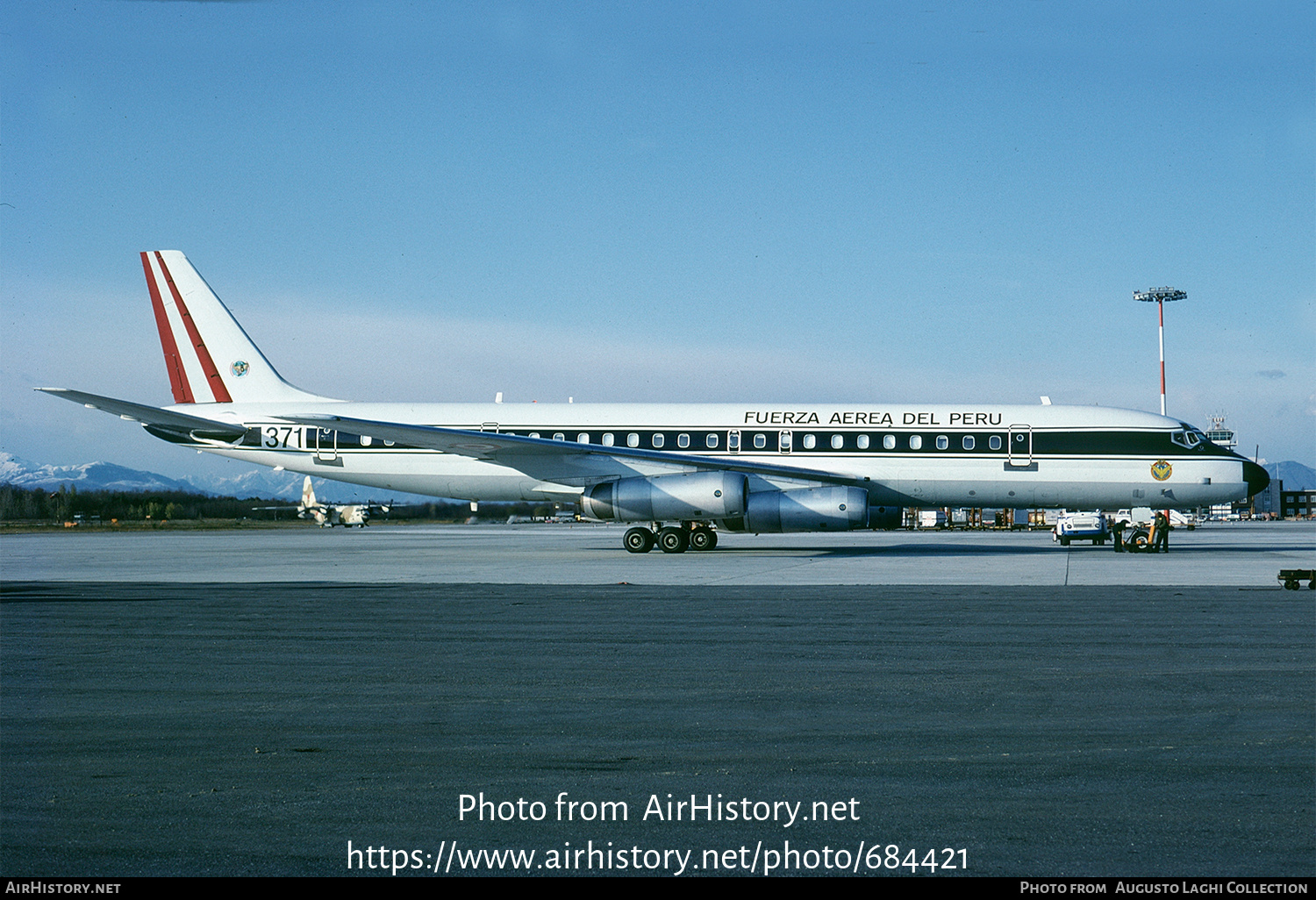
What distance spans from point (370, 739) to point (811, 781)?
2.61 meters

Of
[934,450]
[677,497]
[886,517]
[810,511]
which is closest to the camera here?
[810,511]

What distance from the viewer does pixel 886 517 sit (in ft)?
89.3

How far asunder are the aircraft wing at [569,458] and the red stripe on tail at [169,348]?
21.9ft

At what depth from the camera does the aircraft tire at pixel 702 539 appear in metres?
28.0

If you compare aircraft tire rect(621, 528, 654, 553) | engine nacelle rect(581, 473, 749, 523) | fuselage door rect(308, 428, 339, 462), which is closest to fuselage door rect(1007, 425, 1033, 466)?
engine nacelle rect(581, 473, 749, 523)

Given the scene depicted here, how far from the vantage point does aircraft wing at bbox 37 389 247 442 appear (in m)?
24.3

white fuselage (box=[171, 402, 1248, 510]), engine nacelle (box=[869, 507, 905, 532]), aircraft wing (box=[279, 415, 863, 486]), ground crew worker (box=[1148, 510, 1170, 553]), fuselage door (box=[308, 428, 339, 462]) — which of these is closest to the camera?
aircraft wing (box=[279, 415, 863, 486])

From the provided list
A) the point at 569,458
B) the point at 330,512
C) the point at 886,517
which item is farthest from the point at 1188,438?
the point at 330,512

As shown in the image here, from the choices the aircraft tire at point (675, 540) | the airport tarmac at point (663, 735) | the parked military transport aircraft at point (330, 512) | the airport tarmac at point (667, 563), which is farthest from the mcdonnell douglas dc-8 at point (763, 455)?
the parked military transport aircraft at point (330, 512)

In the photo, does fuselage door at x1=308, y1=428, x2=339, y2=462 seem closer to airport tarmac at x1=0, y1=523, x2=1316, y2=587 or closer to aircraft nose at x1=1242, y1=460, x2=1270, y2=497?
airport tarmac at x1=0, y1=523, x2=1316, y2=587

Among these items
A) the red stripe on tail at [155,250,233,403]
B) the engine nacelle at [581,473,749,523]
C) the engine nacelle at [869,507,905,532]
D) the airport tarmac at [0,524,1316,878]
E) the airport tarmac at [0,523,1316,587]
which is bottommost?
the airport tarmac at [0,524,1316,878]

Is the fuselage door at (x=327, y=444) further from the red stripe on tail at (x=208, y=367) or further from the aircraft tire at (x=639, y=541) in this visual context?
the aircraft tire at (x=639, y=541)

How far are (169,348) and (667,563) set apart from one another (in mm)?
16949

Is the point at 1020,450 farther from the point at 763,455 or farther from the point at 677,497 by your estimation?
the point at 677,497
